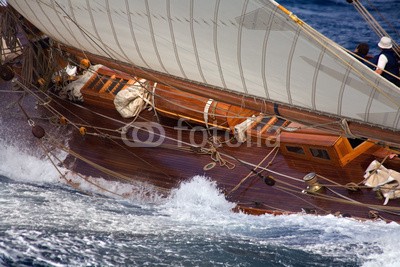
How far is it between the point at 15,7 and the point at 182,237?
423 centimetres

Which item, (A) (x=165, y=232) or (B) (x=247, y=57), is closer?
(B) (x=247, y=57)

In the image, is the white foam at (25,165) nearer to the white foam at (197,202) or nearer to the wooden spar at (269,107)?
the wooden spar at (269,107)

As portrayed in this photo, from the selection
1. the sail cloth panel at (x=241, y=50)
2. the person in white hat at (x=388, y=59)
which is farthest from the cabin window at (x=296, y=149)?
Result: the person in white hat at (x=388, y=59)

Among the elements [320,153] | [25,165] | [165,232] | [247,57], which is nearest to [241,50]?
[247,57]

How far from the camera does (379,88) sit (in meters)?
9.56

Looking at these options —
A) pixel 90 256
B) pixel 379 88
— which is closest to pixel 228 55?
pixel 379 88

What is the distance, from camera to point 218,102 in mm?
12547

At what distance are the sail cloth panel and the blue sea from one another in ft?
5.09

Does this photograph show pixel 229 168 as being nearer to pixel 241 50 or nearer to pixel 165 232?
pixel 165 232

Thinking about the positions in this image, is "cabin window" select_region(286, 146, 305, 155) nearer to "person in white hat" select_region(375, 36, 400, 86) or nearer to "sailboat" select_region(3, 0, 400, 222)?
"sailboat" select_region(3, 0, 400, 222)

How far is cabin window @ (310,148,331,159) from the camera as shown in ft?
38.0

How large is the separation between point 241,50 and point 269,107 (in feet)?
3.13

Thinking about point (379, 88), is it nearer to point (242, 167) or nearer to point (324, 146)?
point (324, 146)

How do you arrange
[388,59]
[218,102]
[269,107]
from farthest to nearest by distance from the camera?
[218,102]
[388,59]
[269,107]
